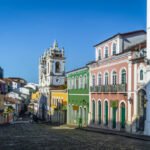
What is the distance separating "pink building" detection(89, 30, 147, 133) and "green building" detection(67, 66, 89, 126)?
180 cm

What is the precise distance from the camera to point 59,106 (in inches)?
2153

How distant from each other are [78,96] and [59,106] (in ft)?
46.3

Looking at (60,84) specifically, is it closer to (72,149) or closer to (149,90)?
(149,90)

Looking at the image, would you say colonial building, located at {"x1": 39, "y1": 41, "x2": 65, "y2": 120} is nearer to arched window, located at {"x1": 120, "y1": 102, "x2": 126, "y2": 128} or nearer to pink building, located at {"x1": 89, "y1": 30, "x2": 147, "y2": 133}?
pink building, located at {"x1": 89, "y1": 30, "x2": 147, "y2": 133}

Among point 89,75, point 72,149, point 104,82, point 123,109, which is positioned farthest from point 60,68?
point 72,149

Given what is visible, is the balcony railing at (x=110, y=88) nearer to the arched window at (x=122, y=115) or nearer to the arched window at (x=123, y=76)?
the arched window at (x=123, y=76)

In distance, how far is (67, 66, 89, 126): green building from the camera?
124ft

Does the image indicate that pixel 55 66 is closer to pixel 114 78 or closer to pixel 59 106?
pixel 59 106

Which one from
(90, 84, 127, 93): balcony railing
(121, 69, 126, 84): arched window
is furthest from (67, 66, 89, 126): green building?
(121, 69, 126, 84): arched window

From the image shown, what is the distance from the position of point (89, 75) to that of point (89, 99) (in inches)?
99.8

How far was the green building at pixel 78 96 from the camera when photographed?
124 feet

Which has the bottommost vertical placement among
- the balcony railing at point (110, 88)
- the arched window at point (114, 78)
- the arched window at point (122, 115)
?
the arched window at point (122, 115)

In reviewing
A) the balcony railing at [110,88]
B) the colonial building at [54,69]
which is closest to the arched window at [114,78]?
the balcony railing at [110,88]

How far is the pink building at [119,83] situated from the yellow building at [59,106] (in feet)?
50.8
